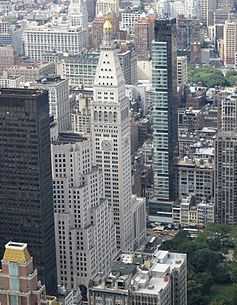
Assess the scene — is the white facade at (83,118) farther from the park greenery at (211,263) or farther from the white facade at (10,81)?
the white facade at (10,81)

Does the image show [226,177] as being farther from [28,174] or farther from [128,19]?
[128,19]

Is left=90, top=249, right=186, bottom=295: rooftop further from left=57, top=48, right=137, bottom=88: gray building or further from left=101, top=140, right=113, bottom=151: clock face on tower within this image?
left=57, top=48, right=137, bottom=88: gray building

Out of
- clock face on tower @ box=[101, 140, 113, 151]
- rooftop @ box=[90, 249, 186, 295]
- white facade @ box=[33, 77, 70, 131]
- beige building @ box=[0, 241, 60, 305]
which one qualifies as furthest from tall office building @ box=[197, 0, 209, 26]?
beige building @ box=[0, 241, 60, 305]

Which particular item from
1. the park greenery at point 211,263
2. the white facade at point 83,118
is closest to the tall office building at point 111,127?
the white facade at point 83,118

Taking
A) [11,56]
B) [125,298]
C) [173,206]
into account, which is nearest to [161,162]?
[173,206]

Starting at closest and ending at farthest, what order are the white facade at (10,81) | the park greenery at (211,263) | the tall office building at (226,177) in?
the park greenery at (211,263) < the tall office building at (226,177) < the white facade at (10,81)


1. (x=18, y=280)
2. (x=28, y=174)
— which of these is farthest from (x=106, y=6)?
(x=18, y=280)

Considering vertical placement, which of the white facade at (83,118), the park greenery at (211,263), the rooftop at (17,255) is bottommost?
Answer: the park greenery at (211,263)
